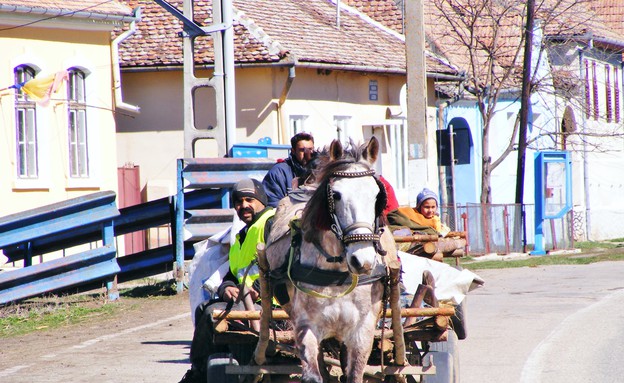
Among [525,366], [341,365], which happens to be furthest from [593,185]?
[341,365]

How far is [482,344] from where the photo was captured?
11.8 m

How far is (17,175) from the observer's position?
21.6 meters

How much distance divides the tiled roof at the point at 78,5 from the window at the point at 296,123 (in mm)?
5325

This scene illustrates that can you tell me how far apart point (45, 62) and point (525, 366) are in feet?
47.9

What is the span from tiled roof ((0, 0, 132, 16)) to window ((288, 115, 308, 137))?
532 centimetres

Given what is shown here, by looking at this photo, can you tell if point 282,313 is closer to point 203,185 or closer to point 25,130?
point 203,185

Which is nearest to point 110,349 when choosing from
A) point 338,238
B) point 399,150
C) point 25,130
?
point 338,238

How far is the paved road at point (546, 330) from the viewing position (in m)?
9.95

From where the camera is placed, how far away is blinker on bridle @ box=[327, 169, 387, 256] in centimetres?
659

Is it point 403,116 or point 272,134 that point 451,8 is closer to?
point 403,116

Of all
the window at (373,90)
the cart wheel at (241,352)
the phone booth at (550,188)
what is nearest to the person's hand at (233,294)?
the cart wheel at (241,352)

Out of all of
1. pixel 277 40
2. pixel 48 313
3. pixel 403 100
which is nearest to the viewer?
pixel 48 313

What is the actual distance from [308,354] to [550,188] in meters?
21.9

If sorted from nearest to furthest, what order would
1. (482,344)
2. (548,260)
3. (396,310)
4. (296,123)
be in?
(396,310) < (482,344) < (548,260) < (296,123)
